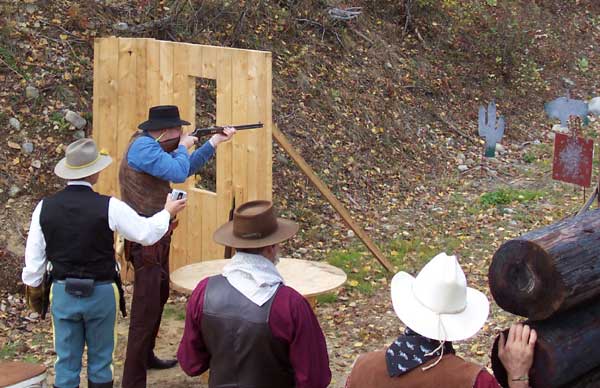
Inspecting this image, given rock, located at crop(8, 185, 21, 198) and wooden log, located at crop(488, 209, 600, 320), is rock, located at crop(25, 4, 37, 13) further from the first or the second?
wooden log, located at crop(488, 209, 600, 320)

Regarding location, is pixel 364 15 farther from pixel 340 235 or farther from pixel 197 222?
pixel 197 222

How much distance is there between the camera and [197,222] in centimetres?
782

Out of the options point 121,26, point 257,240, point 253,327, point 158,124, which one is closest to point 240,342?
point 253,327

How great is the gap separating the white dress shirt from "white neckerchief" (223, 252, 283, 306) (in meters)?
1.34

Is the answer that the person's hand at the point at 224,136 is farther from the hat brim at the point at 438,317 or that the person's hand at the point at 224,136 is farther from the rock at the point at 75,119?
the hat brim at the point at 438,317

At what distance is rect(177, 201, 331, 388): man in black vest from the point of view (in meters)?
3.89

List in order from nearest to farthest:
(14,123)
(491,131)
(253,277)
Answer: (253,277)
(14,123)
(491,131)

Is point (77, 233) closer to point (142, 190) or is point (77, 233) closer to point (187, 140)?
point (142, 190)

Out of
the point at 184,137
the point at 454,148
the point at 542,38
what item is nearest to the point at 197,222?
the point at 184,137

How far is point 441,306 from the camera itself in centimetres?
339

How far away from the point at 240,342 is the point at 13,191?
5316 millimetres

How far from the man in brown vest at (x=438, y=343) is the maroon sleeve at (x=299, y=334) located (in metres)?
0.49

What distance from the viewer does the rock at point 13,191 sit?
27.7 ft

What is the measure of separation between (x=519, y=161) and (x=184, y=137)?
715 centimetres
